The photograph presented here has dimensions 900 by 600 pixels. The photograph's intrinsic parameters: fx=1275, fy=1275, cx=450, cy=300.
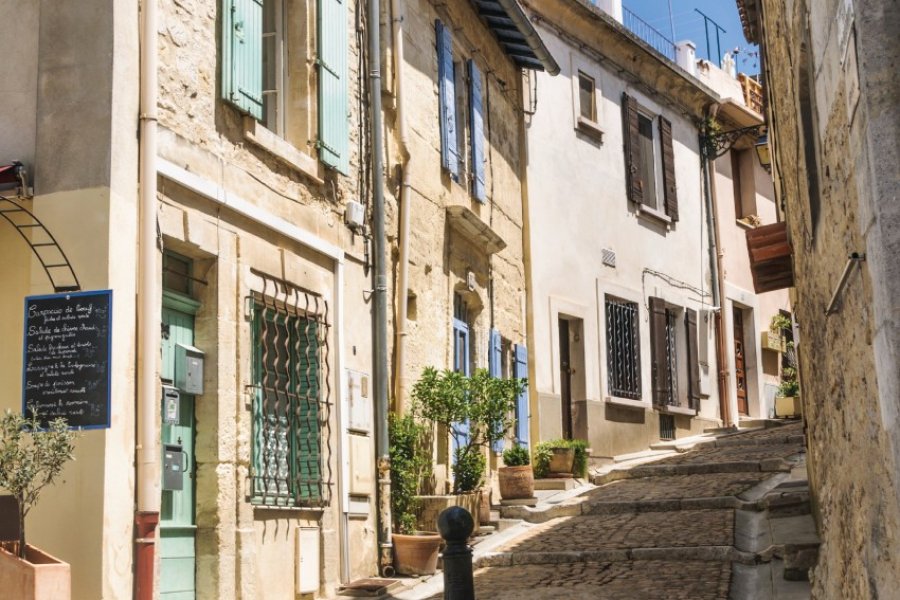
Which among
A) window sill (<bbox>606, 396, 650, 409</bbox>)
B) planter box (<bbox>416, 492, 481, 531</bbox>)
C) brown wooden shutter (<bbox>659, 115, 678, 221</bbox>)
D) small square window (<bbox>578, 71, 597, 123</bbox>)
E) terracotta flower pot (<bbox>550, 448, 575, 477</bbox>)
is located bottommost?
planter box (<bbox>416, 492, 481, 531</bbox>)

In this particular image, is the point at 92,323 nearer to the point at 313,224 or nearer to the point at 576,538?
the point at 313,224

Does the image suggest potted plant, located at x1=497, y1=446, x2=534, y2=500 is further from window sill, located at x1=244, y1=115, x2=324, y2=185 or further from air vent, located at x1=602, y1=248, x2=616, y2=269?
air vent, located at x1=602, y1=248, x2=616, y2=269

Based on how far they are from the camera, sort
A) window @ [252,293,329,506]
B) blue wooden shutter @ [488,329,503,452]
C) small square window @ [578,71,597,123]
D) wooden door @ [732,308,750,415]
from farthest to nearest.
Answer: wooden door @ [732,308,750,415] → small square window @ [578,71,597,123] → blue wooden shutter @ [488,329,503,452] → window @ [252,293,329,506]

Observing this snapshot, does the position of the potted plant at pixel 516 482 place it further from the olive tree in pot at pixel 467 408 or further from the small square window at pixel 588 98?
the small square window at pixel 588 98

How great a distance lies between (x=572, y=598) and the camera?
8617 mm

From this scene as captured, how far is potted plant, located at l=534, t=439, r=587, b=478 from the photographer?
1384 centimetres

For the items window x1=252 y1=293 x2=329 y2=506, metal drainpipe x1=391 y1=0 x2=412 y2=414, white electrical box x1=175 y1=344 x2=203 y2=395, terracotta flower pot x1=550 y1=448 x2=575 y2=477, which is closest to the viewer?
white electrical box x1=175 y1=344 x2=203 y2=395

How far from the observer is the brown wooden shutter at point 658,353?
1730cm

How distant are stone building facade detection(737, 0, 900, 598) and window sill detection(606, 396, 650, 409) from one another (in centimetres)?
818

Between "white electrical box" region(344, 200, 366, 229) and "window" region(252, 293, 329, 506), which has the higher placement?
"white electrical box" region(344, 200, 366, 229)

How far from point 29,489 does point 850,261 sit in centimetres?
430

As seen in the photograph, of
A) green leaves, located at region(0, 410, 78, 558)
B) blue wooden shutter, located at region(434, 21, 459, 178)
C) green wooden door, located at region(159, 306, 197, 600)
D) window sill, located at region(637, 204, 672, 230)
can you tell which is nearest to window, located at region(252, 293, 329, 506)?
green wooden door, located at region(159, 306, 197, 600)

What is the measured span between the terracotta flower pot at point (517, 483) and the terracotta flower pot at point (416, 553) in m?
2.75

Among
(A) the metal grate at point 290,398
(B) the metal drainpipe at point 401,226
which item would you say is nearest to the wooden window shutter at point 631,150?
(B) the metal drainpipe at point 401,226
